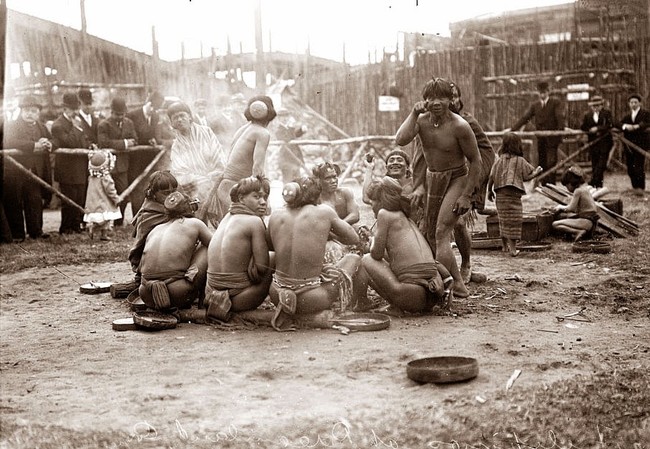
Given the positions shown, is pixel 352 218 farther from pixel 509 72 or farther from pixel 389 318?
pixel 509 72

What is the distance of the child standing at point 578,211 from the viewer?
34.8 feet

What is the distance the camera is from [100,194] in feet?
38.7

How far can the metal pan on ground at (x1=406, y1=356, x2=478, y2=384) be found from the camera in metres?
4.56

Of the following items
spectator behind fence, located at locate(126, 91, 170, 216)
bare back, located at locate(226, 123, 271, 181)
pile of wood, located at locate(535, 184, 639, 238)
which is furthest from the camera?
spectator behind fence, located at locate(126, 91, 170, 216)

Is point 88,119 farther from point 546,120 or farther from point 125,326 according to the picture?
point 546,120

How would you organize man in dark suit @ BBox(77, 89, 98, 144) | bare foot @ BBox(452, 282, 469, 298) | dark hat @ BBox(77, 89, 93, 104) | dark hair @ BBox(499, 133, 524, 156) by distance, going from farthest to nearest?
man in dark suit @ BBox(77, 89, 98, 144) < dark hat @ BBox(77, 89, 93, 104) < dark hair @ BBox(499, 133, 524, 156) < bare foot @ BBox(452, 282, 469, 298)

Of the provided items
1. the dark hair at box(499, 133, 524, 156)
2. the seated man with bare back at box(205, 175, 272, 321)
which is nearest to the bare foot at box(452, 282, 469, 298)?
the seated man with bare back at box(205, 175, 272, 321)

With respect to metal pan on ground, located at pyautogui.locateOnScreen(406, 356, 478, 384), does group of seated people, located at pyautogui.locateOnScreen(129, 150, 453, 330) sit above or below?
above

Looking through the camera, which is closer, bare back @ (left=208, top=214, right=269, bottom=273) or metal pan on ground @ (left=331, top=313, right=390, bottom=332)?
metal pan on ground @ (left=331, top=313, right=390, bottom=332)

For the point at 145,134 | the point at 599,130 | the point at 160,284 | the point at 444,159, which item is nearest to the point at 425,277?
the point at 444,159

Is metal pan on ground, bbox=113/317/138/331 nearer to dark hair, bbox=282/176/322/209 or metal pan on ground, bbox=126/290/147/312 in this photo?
metal pan on ground, bbox=126/290/147/312

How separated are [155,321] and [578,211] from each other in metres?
6.49

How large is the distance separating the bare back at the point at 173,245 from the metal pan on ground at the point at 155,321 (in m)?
0.37

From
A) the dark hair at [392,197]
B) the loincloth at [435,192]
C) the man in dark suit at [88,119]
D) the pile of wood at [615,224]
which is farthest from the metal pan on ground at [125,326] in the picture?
the man in dark suit at [88,119]
